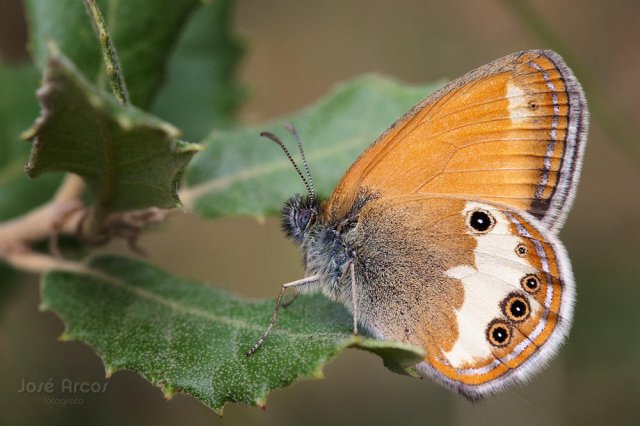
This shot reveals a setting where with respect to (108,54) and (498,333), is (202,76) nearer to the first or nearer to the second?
(108,54)

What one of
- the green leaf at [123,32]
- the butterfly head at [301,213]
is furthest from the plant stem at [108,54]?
the butterfly head at [301,213]

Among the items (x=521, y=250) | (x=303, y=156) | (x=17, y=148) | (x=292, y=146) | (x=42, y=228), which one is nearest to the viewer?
(x=521, y=250)

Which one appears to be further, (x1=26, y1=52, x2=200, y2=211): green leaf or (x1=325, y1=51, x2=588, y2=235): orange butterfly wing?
(x1=325, y1=51, x2=588, y2=235): orange butterfly wing

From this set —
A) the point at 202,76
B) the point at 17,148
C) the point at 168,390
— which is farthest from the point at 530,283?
the point at 17,148

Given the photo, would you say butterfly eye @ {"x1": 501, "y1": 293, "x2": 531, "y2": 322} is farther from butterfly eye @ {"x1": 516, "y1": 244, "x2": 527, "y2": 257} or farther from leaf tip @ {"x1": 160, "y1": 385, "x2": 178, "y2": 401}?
leaf tip @ {"x1": 160, "y1": 385, "x2": 178, "y2": 401}

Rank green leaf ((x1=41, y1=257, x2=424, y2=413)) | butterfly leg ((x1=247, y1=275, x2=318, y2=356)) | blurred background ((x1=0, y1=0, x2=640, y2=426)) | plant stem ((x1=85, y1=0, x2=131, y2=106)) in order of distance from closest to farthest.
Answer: plant stem ((x1=85, y1=0, x2=131, y2=106))
green leaf ((x1=41, y1=257, x2=424, y2=413))
butterfly leg ((x1=247, y1=275, x2=318, y2=356))
blurred background ((x1=0, y1=0, x2=640, y2=426))

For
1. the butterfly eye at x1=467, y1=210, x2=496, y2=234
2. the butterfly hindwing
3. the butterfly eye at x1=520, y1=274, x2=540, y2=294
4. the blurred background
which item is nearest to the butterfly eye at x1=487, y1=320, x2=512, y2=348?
the butterfly hindwing

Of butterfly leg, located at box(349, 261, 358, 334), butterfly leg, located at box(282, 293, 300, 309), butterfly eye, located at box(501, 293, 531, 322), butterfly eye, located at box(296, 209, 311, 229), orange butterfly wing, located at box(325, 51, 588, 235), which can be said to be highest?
orange butterfly wing, located at box(325, 51, 588, 235)

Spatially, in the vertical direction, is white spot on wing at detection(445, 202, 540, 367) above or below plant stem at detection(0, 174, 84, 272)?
above
